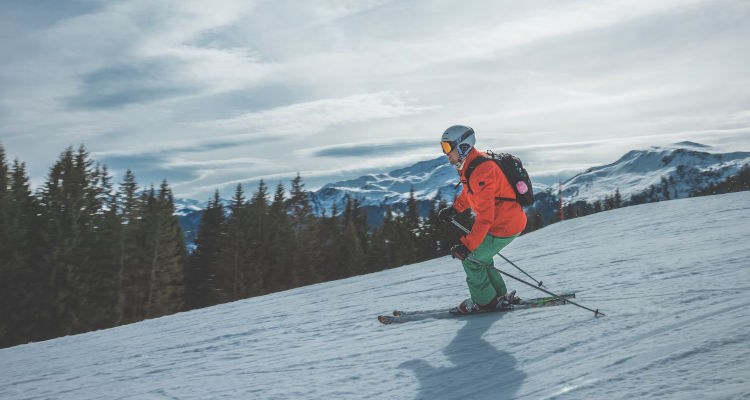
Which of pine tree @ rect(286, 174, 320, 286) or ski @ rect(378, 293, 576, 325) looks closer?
ski @ rect(378, 293, 576, 325)

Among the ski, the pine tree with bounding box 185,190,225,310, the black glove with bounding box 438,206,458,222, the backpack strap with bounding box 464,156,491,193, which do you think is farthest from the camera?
the pine tree with bounding box 185,190,225,310

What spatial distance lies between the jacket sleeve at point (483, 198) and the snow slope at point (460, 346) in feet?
2.95

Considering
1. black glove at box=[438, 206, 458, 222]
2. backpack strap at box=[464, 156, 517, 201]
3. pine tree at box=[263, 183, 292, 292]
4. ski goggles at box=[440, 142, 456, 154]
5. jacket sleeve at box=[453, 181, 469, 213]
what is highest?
ski goggles at box=[440, 142, 456, 154]

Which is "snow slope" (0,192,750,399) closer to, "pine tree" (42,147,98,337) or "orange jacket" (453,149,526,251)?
"orange jacket" (453,149,526,251)

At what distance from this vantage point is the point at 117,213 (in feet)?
127

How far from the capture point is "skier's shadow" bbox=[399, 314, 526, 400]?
306cm

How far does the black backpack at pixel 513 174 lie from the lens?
16.2ft

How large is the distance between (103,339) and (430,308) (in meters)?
4.74

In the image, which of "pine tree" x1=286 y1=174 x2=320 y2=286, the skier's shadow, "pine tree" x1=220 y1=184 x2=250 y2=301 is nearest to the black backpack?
the skier's shadow

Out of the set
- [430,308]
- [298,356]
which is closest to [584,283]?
[430,308]

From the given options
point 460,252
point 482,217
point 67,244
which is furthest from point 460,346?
point 67,244

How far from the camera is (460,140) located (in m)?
5.12

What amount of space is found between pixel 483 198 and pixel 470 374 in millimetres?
2000

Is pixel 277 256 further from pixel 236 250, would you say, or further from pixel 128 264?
pixel 128 264
